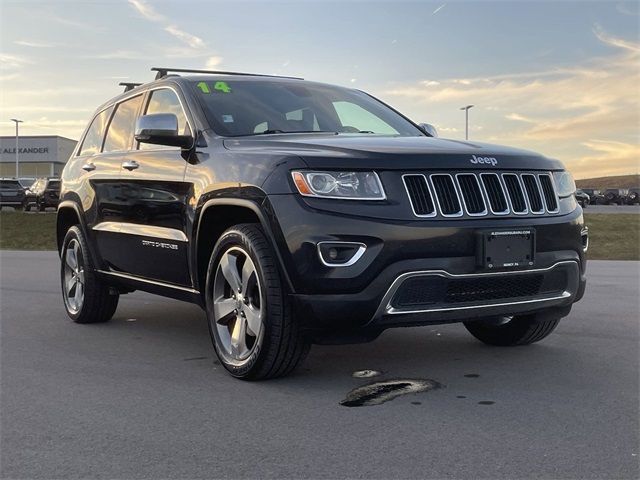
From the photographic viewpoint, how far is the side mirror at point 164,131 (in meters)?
4.89

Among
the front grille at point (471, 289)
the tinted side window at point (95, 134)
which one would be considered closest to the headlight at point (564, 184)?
the front grille at point (471, 289)

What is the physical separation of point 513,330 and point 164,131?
2746mm

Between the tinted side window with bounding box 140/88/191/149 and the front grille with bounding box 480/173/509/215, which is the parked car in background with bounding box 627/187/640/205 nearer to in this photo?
the tinted side window with bounding box 140/88/191/149

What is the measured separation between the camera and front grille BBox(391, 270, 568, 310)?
395 centimetres

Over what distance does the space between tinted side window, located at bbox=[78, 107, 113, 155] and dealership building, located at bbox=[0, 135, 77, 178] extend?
79.2 m

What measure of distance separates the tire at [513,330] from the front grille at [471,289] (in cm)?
72

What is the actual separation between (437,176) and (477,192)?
263 mm

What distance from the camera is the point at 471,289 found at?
409 cm

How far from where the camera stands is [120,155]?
5969 millimetres

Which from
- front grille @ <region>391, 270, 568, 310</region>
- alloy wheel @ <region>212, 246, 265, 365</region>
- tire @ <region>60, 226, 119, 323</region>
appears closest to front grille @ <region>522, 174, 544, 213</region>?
front grille @ <region>391, 270, 568, 310</region>

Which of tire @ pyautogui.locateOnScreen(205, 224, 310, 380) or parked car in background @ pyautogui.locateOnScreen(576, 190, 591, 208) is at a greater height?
parked car in background @ pyautogui.locateOnScreen(576, 190, 591, 208)

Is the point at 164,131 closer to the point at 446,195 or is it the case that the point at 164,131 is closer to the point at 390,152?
the point at 390,152

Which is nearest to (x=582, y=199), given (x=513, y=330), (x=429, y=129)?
(x=429, y=129)

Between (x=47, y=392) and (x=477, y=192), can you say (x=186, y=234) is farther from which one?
(x=477, y=192)
